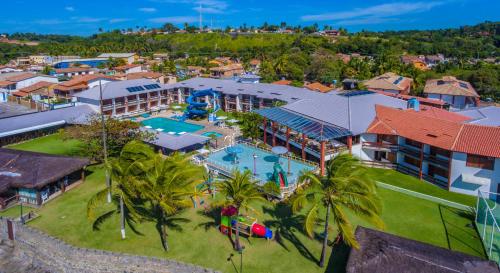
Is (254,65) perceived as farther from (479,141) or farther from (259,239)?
(259,239)

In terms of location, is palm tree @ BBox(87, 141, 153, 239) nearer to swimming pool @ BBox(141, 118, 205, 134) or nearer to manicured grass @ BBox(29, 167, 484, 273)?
manicured grass @ BBox(29, 167, 484, 273)

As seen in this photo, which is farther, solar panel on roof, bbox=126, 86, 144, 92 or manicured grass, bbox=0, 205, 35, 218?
solar panel on roof, bbox=126, 86, 144, 92

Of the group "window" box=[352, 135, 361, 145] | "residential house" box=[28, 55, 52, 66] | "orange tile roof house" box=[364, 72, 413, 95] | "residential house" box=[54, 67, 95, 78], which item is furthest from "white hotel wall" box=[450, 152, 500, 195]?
"residential house" box=[28, 55, 52, 66]

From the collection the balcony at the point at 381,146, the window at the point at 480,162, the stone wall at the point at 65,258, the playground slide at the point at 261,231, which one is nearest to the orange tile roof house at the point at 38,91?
the stone wall at the point at 65,258

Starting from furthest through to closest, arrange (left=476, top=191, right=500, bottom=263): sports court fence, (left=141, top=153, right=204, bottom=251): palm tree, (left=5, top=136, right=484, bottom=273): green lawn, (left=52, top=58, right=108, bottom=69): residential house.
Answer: (left=52, top=58, right=108, bottom=69): residential house < (left=5, top=136, right=484, bottom=273): green lawn < (left=476, top=191, right=500, bottom=263): sports court fence < (left=141, top=153, right=204, bottom=251): palm tree

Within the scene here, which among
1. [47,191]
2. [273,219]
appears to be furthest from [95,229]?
[273,219]

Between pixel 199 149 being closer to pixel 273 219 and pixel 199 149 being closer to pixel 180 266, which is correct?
pixel 273 219

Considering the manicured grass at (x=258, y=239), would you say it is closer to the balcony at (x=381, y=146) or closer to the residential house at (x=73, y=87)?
the balcony at (x=381, y=146)
